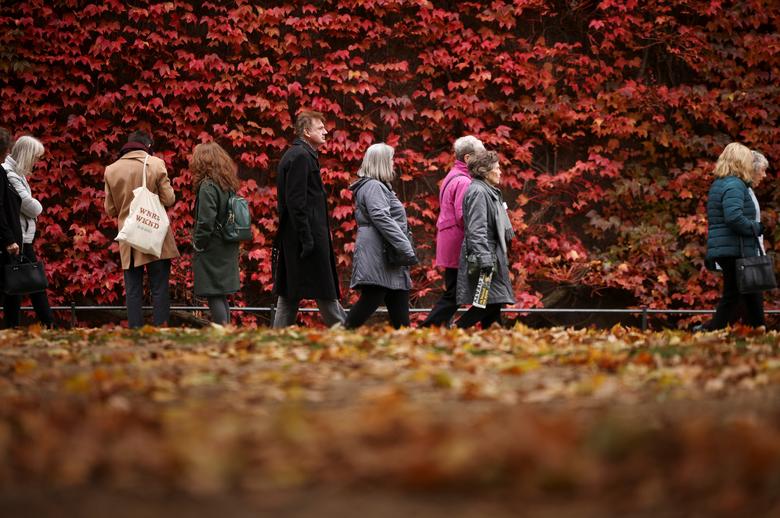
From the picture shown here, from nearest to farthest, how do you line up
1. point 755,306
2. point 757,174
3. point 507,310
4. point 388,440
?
1. point 388,440
2. point 755,306
3. point 757,174
4. point 507,310

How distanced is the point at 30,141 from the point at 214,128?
8.33ft

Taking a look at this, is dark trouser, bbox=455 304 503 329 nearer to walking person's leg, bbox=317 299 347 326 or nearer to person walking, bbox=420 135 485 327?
person walking, bbox=420 135 485 327

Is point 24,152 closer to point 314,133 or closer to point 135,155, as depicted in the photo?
point 135,155

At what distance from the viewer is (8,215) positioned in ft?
22.1

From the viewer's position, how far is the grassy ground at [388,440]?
232cm

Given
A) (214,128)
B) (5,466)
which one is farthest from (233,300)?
(5,466)

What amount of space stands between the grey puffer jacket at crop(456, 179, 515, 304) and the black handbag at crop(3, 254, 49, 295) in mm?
2916

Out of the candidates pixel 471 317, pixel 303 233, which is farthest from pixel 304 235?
pixel 471 317

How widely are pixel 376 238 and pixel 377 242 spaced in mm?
29

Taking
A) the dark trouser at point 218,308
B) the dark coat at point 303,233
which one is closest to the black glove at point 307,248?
the dark coat at point 303,233

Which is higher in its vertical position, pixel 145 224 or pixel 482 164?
pixel 482 164

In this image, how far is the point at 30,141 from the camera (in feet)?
23.2

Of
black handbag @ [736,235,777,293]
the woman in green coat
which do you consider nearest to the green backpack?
the woman in green coat

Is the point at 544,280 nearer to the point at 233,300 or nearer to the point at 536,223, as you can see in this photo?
the point at 536,223
